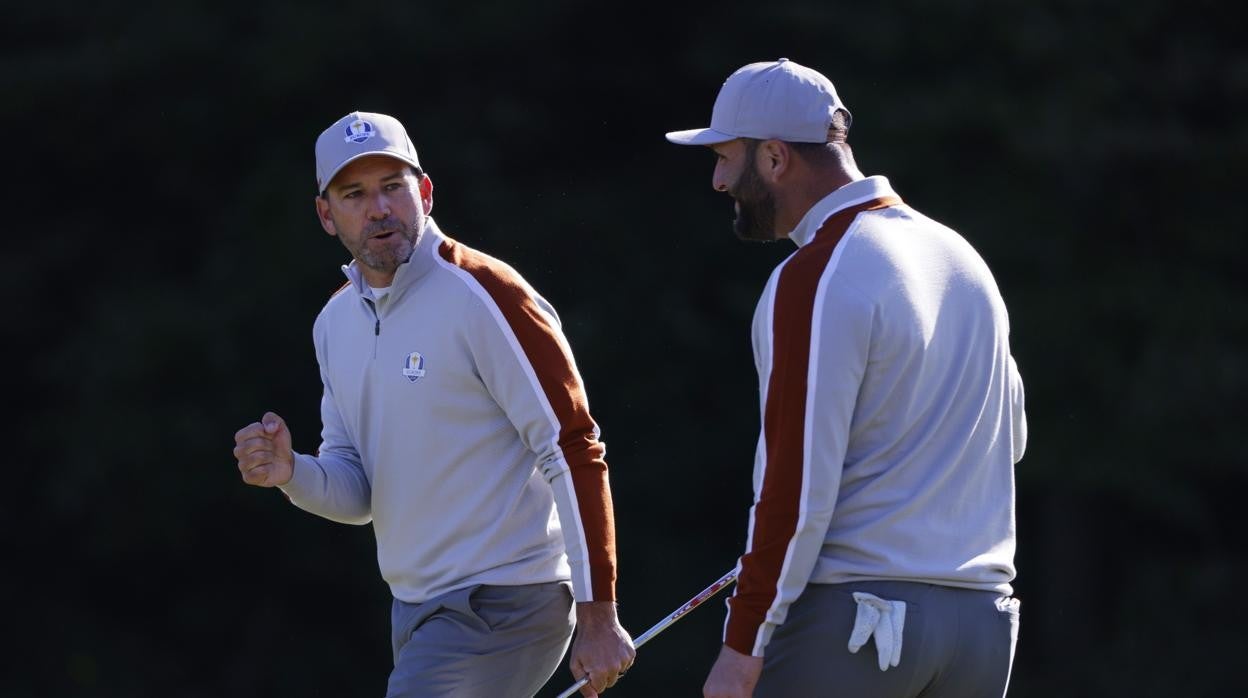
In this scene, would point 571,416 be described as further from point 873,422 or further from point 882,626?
point 882,626

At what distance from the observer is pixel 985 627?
3.26 m

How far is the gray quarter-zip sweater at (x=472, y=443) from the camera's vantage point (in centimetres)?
383

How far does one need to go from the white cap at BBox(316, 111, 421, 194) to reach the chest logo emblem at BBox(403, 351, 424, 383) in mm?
430

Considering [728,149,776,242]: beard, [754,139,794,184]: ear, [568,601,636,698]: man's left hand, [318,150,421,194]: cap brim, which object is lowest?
[568,601,636,698]: man's left hand

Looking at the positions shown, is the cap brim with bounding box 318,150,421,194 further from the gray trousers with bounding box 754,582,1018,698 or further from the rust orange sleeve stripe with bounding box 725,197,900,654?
the gray trousers with bounding box 754,582,1018,698

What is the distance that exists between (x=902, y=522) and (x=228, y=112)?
9186 mm

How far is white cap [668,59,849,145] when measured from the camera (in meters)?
3.43

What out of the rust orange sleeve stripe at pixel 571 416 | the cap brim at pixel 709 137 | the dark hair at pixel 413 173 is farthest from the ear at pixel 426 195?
the cap brim at pixel 709 137

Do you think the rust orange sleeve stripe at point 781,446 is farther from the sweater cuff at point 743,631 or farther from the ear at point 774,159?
the ear at point 774,159

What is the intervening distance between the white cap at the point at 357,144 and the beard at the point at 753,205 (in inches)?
34.5

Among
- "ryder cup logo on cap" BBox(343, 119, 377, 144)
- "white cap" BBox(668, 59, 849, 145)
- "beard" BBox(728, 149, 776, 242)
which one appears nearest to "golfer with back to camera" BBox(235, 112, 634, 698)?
"ryder cup logo on cap" BBox(343, 119, 377, 144)

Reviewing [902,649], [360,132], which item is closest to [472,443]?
[360,132]

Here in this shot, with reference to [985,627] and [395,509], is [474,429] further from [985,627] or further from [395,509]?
[985,627]

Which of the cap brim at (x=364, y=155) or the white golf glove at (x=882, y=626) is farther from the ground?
the cap brim at (x=364, y=155)
